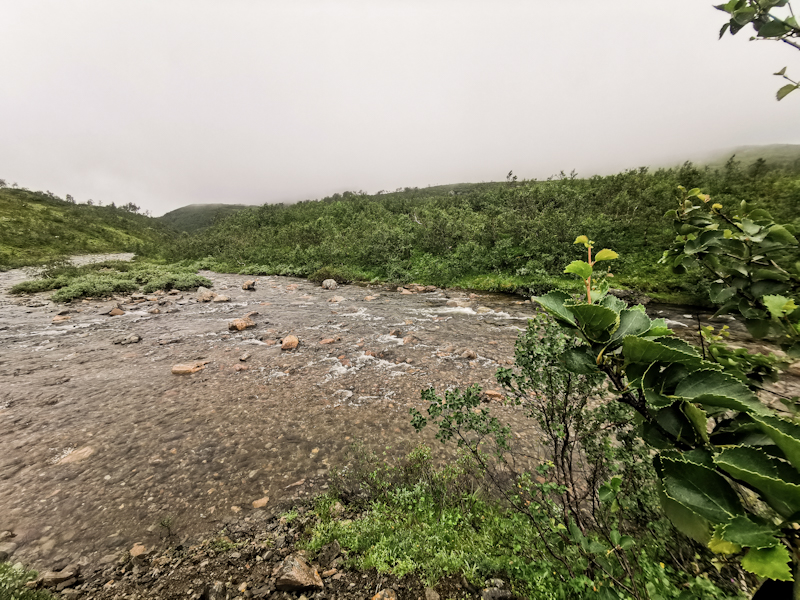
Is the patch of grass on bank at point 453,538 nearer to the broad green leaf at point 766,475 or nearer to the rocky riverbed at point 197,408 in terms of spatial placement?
the rocky riverbed at point 197,408

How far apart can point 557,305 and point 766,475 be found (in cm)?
75

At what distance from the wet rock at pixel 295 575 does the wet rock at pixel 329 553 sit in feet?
0.49

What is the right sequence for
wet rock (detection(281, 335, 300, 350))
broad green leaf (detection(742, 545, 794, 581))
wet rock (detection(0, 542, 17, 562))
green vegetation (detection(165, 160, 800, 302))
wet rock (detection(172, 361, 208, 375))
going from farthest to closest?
green vegetation (detection(165, 160, 800, 302)), wet rock (detection(281, 335, 300, 350)), wet rock (detection(172, 361, 208, 375)), wet rock (detection(0, 542, 17, 562)), broad green leaf (detection(742, 545, 794, 581))

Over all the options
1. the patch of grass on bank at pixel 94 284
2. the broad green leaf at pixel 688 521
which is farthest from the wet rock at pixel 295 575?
the patch of grass on bank at pixel 94 284

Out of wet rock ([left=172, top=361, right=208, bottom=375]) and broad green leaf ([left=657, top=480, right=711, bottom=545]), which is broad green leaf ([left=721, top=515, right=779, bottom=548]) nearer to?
broad green leaf ([left=657, top=480, right=711, bottom=545])

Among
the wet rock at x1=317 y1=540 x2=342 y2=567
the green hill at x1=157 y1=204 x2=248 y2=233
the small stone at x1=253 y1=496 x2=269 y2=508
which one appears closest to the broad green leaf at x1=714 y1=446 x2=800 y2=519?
the wet rock at x1=317 y1=540 x2=342 y2=567

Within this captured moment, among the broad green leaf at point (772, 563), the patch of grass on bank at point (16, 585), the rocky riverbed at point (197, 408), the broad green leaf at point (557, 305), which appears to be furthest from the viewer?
the rocky riverbed at point (197, 408)

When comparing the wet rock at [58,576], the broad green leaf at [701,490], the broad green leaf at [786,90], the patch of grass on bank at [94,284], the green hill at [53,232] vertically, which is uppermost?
the green hill at [53,232]

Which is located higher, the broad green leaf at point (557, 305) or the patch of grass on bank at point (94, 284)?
the broad green leaf at point (557, 305)

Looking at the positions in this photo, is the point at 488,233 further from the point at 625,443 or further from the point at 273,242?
the point at 273,242

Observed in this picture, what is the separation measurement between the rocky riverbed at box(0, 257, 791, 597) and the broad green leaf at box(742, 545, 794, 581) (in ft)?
17.4

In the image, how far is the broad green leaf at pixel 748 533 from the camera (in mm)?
646

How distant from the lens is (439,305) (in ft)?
57.1

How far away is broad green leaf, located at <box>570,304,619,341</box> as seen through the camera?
1084mm
